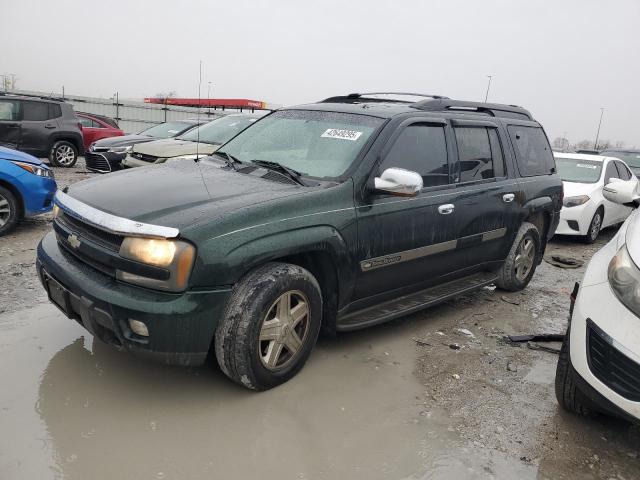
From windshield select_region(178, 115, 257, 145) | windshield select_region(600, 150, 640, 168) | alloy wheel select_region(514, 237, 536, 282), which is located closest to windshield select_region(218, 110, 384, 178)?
alloy wheel select_region(514, 237, 536, 282)

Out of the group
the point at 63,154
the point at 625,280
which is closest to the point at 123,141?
the point at 63,154

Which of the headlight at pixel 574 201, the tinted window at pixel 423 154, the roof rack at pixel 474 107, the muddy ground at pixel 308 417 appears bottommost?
the muddy ground at pixel 308 417

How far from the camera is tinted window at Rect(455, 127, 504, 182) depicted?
4254 millimetres

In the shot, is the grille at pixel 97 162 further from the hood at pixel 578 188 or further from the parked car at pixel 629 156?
the parked car at pixel 629 156

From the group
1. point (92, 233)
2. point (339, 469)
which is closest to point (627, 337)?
point (339, 469)

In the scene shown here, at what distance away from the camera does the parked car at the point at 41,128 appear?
1121 cm

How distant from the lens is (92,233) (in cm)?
295

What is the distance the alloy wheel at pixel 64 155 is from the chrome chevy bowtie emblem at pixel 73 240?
407 inches

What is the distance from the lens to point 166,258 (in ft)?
8.61

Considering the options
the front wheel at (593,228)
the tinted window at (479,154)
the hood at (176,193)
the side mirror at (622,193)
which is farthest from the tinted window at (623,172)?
the hood at (176,193)

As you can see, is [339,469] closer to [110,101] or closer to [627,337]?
[627,337]

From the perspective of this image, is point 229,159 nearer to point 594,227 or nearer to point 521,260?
point 521,260

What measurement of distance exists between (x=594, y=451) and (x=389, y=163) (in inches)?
82.4

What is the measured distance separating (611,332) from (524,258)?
2.99 metres
